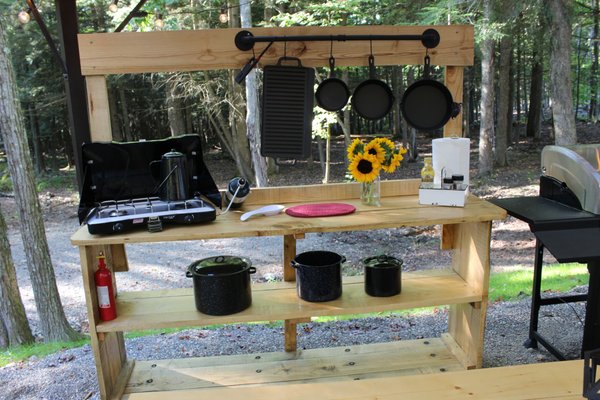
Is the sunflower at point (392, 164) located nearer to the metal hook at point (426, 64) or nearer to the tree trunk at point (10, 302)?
the metal hook at point (426, 64)

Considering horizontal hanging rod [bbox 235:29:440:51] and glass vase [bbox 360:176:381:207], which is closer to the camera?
horizontal hanging rod [bbox 235:29:440:51]

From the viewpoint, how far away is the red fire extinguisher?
2.25 m

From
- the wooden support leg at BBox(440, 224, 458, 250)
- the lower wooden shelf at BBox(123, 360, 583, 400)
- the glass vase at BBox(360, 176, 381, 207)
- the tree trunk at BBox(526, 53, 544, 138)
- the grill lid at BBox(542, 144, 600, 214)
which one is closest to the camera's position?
the lower wooden shelf at BBox(123, 360, 583, 400)

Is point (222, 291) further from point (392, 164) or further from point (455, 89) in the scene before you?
point (455, 89)

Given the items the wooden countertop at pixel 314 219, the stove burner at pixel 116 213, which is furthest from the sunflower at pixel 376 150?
the stove burner at pixel 116 213

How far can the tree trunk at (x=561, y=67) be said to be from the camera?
8141 millimetres

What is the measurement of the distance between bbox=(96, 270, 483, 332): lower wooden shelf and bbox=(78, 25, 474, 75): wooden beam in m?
1.15

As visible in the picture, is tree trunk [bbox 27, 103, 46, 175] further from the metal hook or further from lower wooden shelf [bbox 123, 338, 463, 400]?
the metal hook

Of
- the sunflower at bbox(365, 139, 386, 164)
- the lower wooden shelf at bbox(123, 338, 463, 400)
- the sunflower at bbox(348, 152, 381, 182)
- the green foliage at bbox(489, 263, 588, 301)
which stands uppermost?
the sunflower at bbox(365, 139, 386, 164)

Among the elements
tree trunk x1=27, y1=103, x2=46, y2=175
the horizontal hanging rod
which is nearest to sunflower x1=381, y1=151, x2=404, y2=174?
the horizontal hanging rod

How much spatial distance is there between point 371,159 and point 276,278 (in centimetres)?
419

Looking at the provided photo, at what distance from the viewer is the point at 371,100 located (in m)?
2.60

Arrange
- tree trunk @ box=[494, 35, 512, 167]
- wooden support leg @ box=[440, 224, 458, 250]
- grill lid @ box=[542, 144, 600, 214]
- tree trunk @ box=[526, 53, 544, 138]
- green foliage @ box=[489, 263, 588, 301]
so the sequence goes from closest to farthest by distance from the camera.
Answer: grill lid @ box=[542, 144, 600, 214]
wooden support leg @ box=[440, 224, 458, 250]
green foliage @ box=[489, 263, 588, 301]
tree trunk @ box=[494, 35, 512, 167]
tree trunk @ box=[526, 53, 544, 138]

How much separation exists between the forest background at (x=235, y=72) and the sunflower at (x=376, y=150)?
3.52 m
